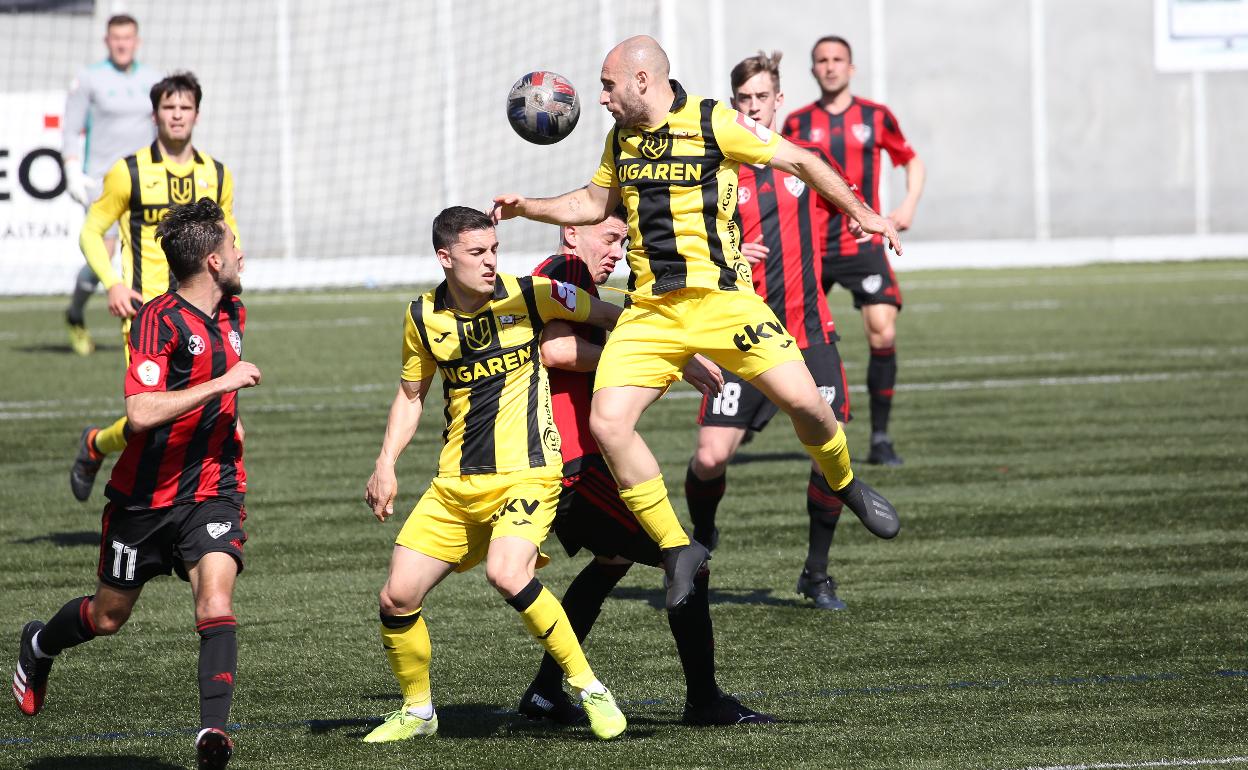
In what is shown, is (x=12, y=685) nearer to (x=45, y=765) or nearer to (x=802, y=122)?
(x=45, y=765)

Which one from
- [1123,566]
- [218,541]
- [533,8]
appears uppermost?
[533,8]

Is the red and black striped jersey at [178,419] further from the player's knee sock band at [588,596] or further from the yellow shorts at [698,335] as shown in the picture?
the yellow shorts at [698,335]

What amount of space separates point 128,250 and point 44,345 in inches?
325

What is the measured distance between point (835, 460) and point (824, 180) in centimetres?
102

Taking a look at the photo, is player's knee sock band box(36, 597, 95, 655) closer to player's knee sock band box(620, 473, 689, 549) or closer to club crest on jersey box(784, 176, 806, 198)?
player's knee sock band box(620, 473, 689, 549)

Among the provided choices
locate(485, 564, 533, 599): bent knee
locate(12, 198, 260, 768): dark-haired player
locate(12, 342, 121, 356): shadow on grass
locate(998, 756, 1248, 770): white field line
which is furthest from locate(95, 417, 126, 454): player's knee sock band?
locate(12, 342, 121, 356): shadow on grass

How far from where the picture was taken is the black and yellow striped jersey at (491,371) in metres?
5.16

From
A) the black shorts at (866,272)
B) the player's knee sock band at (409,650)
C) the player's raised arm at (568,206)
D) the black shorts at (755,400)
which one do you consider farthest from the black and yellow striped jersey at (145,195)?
the player's knee sock band at (409,650)

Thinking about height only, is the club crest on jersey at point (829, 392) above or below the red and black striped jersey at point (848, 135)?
below

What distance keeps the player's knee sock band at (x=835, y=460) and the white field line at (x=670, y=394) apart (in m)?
6.70

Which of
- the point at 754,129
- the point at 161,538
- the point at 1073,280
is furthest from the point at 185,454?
the point at 1073,280

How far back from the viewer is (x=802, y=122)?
10141mm

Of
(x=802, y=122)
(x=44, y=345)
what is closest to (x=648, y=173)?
(x=802, y=122)

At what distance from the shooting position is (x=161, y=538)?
16.2ft
